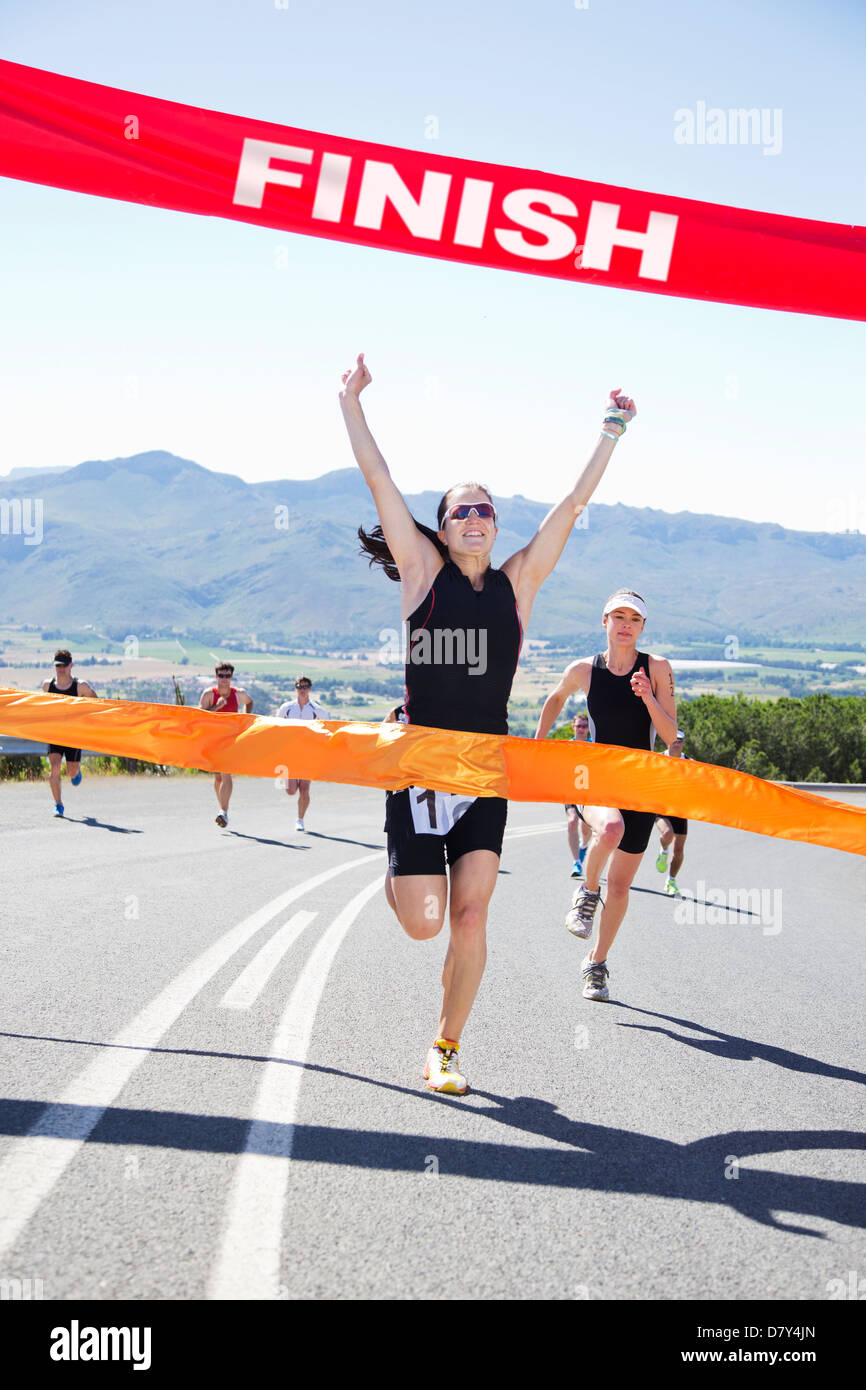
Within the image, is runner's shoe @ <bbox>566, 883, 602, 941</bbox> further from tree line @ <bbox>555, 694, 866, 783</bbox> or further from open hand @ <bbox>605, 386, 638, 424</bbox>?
tree line @ <bbox>555, 694, 866, 783</bbox>

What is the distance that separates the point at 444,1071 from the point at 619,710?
106 inches

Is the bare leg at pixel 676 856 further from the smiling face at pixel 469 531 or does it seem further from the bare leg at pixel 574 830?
the smiling face at pixel 469 531

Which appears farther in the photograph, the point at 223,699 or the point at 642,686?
the point at 223,699

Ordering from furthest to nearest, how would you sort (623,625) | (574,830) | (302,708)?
(302,708)
(574,830)
(623,625)

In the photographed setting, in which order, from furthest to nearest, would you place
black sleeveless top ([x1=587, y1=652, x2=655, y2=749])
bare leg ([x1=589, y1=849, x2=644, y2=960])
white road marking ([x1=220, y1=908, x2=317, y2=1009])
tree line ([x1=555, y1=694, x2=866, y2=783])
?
tree line ([x1=555, y1=694, x2=866, y2=783])
black sleeveless top ([x1=587, y1=652, x2=655, y2=749])
bare leg ([x1=589, y1=849, x2=644, y2=960])
white road marking ([x1=220, y1=908, x2=317, y2=1009])

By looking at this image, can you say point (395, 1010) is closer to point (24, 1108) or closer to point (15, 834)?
point (24, 1108)

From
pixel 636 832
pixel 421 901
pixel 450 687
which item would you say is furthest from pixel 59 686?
pixel 421 901

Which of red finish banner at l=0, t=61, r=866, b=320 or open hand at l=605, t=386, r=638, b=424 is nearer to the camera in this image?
open hand at l=605, t=386, r=638, b=424

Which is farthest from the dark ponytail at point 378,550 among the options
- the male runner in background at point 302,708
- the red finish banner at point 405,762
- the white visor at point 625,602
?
the male runner in background at point 302,708

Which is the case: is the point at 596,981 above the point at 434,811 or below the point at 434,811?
below

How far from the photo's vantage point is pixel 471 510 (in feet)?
15.2

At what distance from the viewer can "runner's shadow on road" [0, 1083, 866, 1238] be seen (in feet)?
11.3

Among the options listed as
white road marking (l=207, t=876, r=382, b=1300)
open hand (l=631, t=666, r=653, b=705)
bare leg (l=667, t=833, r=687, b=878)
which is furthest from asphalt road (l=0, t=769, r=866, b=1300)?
bare leg (l=667, t=833, r=687, b=878)

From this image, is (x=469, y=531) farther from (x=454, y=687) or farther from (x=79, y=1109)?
(x=79, y=1109)
